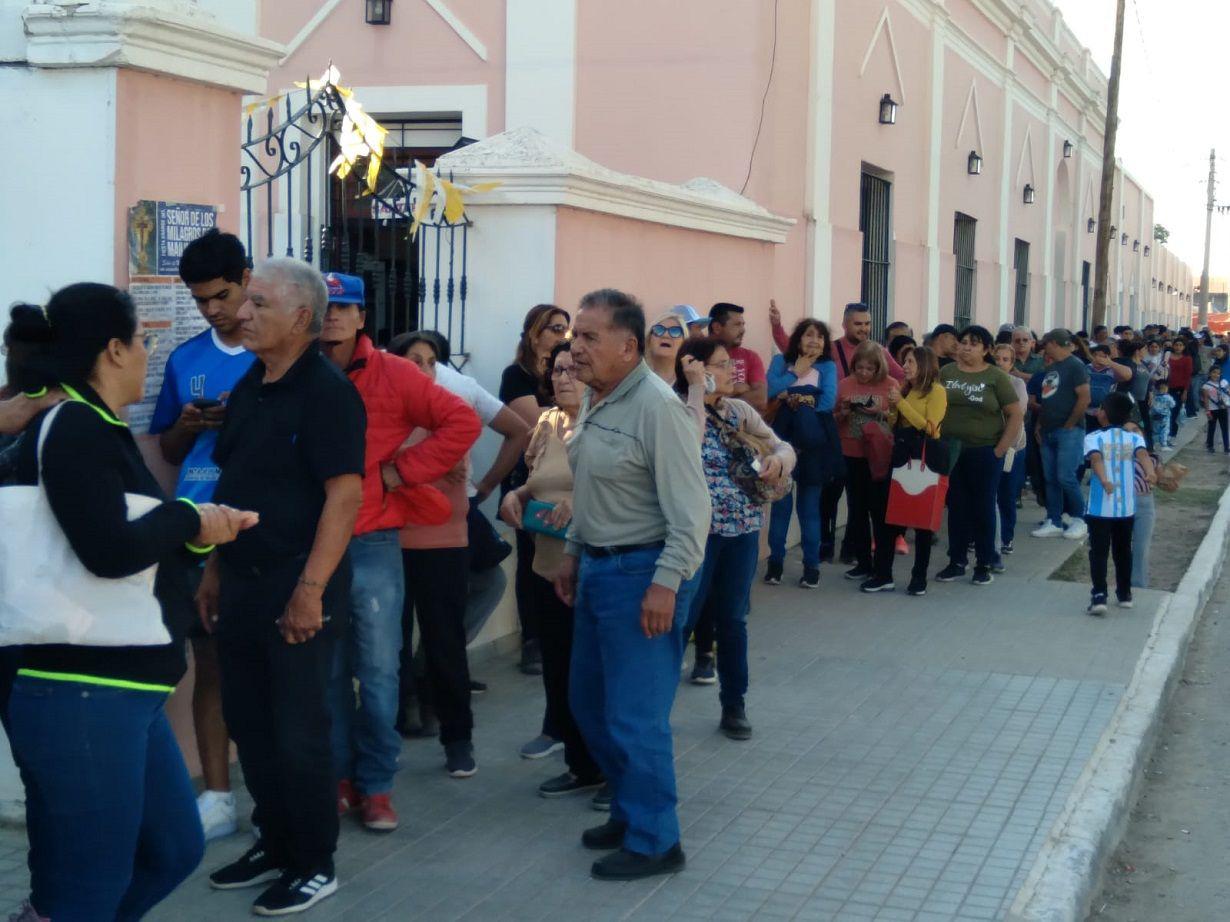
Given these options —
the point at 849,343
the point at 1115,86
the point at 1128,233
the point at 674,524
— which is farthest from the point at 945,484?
the point at 1128,233

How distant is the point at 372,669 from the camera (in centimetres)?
537

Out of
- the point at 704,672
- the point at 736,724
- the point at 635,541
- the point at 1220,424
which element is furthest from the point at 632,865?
the point at 1220,424

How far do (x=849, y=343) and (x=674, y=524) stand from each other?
7193 mm

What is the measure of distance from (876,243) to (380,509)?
1206cm

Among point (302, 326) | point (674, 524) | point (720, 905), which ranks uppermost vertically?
point (302, 326)

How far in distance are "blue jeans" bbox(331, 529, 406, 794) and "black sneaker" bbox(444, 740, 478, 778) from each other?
0.64 metres

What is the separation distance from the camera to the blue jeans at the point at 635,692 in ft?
16.5

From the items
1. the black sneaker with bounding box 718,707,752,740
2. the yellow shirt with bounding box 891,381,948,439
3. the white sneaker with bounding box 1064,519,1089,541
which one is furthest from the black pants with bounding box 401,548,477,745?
the white sneaker with bounding box 1064,519,1089,541

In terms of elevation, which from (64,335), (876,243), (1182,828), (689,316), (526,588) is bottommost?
(1182,828)

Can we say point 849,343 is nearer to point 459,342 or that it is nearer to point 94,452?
point 459,342

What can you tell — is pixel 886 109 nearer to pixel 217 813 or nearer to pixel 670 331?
pixel 670 331

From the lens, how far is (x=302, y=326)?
4.49 meters

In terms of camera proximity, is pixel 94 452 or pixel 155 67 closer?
pixel 94 452

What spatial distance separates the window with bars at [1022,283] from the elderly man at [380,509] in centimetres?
2145
